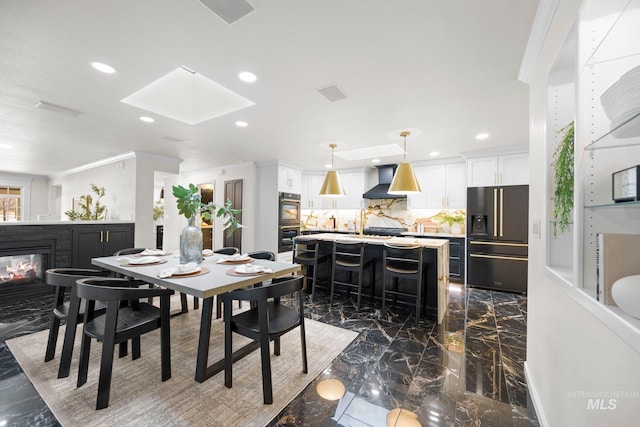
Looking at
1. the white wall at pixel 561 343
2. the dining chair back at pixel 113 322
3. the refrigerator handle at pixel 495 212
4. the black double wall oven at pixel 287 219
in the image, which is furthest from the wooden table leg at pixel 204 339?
the refrigerator handle at pixel 495 212

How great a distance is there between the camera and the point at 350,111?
116 inches

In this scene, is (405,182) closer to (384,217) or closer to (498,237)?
(498,237)

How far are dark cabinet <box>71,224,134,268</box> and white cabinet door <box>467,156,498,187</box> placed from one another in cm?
640

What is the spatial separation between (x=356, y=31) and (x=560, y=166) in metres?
1.41

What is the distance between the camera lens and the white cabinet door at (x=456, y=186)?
5121 millimetres

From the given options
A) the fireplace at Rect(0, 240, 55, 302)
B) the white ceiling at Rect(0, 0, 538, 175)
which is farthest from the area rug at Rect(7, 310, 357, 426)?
the white ceiling at Rect(0, 0, 538, 175)

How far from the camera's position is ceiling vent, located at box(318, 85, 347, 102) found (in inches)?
94.6

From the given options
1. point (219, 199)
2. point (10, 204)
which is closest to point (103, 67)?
point (219, 199)

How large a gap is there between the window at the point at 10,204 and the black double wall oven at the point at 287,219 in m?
8.17

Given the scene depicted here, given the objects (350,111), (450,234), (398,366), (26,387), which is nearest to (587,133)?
(398,366)

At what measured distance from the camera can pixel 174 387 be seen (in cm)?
181

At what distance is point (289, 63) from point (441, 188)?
173 inches

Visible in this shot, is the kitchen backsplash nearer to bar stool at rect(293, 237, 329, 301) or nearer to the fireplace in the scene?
bar stool at rect(293, 237, 329, 301)

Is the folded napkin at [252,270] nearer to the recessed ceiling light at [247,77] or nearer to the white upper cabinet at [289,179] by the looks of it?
the recessed ceiling light at [247,77]
